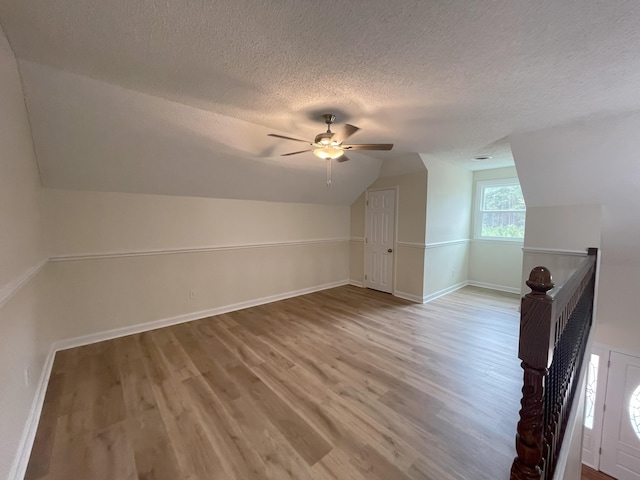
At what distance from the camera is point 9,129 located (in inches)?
65.7

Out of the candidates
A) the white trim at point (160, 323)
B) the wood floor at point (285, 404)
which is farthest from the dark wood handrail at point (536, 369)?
the white trim at point (160, 323)

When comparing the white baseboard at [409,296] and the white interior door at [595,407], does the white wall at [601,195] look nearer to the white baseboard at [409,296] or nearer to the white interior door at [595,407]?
the white interior door at [595,407]

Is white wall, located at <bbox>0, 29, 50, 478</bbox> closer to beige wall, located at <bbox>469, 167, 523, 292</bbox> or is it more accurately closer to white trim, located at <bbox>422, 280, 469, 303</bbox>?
white trim, located at <bbox>422, 280, 469, 303</bbox>

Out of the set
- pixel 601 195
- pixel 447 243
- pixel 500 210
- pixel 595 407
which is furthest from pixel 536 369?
pixel 500 210

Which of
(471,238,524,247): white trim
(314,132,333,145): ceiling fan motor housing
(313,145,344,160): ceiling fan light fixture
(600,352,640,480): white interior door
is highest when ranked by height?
(314,132,333,145): ceiling fan motor housing

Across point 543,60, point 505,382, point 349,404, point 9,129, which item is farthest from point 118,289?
point 543,60

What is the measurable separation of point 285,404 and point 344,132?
231cm

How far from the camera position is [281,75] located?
1.92 m

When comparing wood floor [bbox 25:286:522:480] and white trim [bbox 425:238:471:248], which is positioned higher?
white trim [bbox 425:238:471:248]

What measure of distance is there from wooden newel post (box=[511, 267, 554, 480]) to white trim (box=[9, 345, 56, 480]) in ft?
8.20

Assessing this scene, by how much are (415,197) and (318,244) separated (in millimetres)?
1978

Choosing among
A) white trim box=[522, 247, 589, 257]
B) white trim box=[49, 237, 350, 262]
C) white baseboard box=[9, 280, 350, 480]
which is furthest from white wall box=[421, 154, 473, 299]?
white trim box=[49, 237, 350, 262]

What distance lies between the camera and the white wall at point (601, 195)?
8.77ft

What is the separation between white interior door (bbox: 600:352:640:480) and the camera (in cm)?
355
